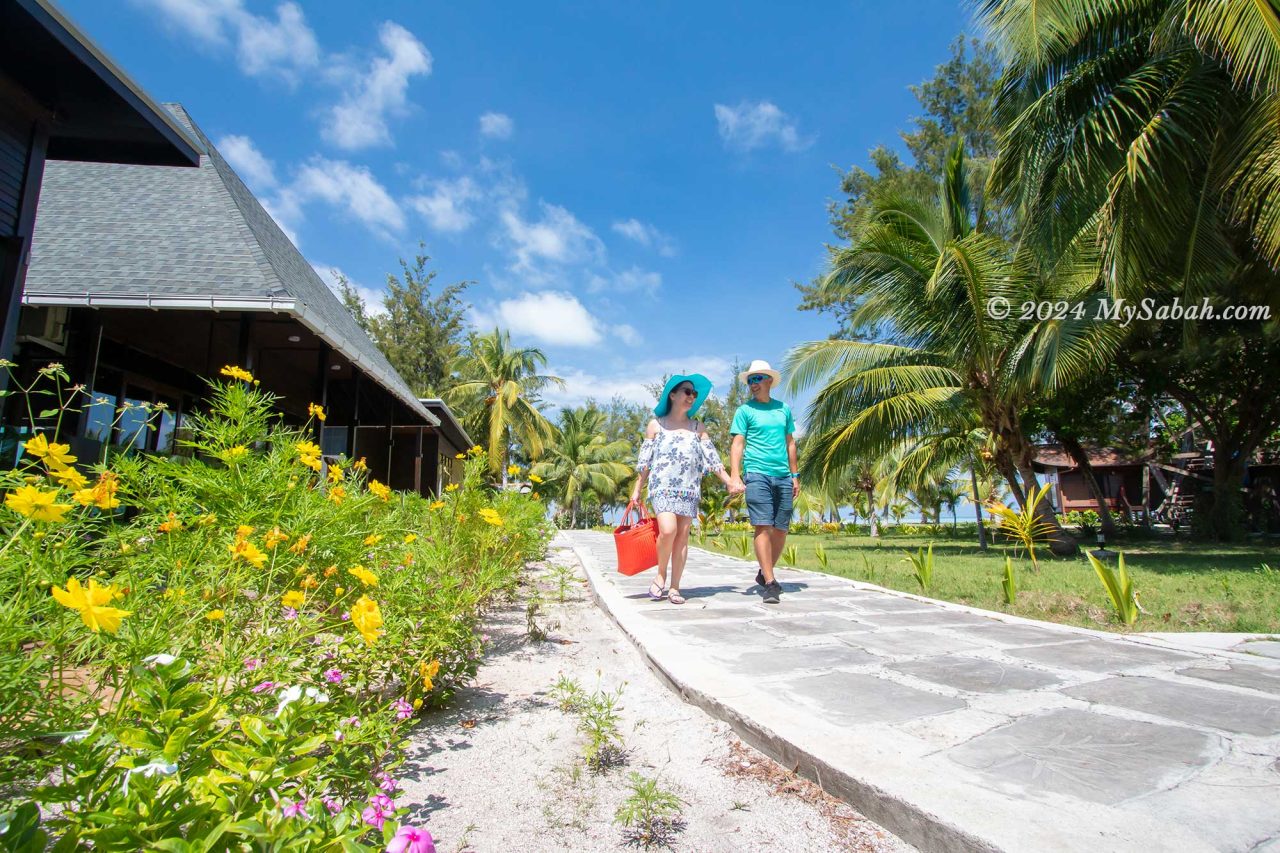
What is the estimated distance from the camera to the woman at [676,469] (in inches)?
181

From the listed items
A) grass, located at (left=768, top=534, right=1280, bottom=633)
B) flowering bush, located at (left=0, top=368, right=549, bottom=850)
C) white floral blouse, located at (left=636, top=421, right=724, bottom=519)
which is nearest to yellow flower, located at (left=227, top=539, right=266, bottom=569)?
flowering bush, located at (left=0, top=368, right=549, bottom=850)

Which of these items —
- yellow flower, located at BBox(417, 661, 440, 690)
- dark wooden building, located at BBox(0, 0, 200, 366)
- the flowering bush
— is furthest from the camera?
dark wooden building, located at BBox(0, 0, 200, 366)

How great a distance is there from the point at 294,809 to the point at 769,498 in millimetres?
4030

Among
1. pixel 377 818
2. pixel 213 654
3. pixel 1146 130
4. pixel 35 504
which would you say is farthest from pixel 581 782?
pixel 1146 130

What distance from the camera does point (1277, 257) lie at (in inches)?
238

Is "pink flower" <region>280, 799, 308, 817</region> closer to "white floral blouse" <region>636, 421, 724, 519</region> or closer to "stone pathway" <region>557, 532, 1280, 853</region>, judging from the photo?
"stone pathway" <region>557, 532, 1280, 853</region>

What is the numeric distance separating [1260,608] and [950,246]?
6.82 metres

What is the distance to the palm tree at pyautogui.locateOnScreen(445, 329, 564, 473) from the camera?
25.7 meters

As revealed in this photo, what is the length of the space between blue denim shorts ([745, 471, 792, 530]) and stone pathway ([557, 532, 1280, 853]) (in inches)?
39.9

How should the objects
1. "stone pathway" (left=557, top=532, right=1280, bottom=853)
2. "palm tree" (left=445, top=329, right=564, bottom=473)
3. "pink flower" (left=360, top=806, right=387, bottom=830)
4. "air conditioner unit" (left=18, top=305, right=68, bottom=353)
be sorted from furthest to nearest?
1. "palm tree" (left=445, top=329, right=564, bottom=473)
2. "air conditioner unit" (left=18, top=305, right=68, bottom=353)
3. "stone pathway" (left=557, top=532, right=1280, bottom=853)
4. "pink flower" (left=360, top=806, right=387, bottom=830)

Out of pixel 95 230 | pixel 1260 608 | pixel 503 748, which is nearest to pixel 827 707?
pixel 503 748

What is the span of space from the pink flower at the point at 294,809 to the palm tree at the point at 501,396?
2409 centimetres

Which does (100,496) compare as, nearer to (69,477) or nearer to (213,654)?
(69,477)

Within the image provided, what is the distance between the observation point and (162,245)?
649 cm
